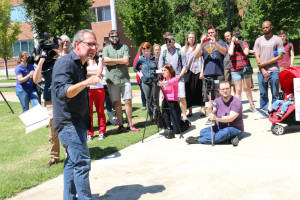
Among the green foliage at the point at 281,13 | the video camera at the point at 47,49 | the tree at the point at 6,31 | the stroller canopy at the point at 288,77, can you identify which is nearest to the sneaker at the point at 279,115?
the stroller canopy at the point at 288,77

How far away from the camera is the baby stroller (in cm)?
650

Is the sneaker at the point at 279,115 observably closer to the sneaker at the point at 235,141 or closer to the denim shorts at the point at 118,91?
the sneaker at the point at 235,141

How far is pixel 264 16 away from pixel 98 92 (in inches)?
1055

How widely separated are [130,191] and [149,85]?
14.2 feet

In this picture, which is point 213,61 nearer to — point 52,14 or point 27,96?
point 27,96

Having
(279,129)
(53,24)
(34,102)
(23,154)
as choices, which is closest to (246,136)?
(279,129)

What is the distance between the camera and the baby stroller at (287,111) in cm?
650

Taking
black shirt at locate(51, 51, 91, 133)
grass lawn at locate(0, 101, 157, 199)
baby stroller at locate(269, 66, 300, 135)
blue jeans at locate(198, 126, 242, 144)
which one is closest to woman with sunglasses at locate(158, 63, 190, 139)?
grass lawn at locate(0, 101, 157, 199)

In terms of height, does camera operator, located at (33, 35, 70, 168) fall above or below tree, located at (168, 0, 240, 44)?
below

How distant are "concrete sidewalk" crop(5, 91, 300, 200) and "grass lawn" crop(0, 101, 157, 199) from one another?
0.25 m

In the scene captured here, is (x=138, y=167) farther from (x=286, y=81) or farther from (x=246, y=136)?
(x=286, y=81)

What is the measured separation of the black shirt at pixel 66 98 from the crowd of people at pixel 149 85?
1 centimetres

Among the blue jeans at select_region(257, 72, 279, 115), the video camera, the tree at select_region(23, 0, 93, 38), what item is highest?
the tree at select_region(23, 0, 93, 38)

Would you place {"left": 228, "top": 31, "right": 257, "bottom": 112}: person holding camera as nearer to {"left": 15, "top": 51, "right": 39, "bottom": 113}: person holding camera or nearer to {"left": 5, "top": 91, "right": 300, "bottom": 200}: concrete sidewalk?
{"left": 5, "top": 91, "right": 300, "bottom": 200}: concrete sidewalk
